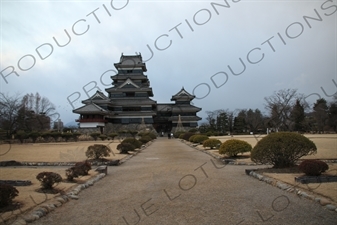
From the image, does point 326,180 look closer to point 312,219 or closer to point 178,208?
point 312,219

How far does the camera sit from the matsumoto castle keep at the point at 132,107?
5209 cm

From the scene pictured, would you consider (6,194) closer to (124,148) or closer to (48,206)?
(48,206)

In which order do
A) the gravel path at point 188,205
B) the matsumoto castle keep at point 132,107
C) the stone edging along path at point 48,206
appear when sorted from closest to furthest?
1. the stone edging along path at point 48,206
2. the gravel path at point 188,205
3. the matsumoto castle keep at point 132,107

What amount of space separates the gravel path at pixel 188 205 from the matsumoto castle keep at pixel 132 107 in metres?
43.7

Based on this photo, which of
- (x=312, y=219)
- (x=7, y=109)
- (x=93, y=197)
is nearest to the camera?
(x=312, y=219)

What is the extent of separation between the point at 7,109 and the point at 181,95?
34258 millimetres

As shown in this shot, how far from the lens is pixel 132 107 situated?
191 feet

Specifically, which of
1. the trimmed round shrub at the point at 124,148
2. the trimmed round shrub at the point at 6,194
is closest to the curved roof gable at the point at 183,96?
the trimmed round shrub at the point at 124,148

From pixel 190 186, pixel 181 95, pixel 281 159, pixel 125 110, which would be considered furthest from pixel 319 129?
pixel 190 186

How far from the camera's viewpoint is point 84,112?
51062 mm

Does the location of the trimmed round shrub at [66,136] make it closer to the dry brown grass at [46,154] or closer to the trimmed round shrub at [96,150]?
the dry brown grass at [46,154]

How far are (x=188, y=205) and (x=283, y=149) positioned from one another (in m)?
5.92

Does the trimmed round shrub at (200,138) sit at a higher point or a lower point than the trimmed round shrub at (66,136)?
lower

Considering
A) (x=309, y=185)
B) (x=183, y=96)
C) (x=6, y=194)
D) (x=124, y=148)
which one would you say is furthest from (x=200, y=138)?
(x=183, y=96)
